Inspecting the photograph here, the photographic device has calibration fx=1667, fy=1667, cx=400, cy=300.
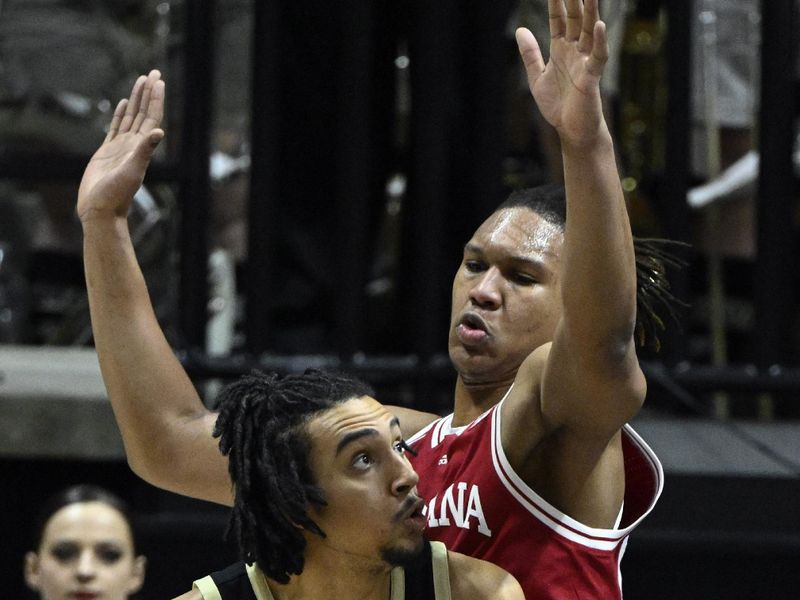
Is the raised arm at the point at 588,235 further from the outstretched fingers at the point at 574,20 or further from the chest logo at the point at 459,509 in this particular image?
the chest logo at the point at 459,509

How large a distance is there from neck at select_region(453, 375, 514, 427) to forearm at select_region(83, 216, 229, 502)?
475 mm

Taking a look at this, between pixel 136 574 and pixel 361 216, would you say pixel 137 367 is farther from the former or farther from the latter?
pixel 361 216

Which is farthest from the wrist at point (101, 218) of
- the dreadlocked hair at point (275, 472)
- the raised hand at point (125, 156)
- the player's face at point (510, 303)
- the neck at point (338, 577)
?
the neck at point (338, 577)

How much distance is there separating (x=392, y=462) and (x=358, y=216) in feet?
7.20

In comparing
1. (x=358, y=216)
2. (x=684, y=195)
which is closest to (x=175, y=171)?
(x=358, y=216)

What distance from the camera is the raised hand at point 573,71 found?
99.8 inches

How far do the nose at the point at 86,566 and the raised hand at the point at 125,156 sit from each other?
94cm

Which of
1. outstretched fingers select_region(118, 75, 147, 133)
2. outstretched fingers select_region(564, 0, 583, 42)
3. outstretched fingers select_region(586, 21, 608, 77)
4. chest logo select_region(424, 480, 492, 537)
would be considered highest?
outstretched fingers select_region(564, 0, 583, 42)

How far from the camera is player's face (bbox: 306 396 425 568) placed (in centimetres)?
265

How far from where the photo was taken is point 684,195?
15.5ft

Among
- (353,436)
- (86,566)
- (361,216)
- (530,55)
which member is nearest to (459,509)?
(353,436)

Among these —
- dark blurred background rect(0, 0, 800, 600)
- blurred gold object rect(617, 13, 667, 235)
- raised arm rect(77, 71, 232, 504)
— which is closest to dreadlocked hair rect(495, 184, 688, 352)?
raised arm rect(77, 71, 232, 504)

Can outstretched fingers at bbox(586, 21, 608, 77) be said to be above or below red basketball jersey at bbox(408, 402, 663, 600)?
above

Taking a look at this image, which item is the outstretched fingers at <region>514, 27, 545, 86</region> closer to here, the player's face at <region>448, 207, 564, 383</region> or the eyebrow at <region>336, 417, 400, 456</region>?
the player's face at <region>448, 207, 564, 383</region>
